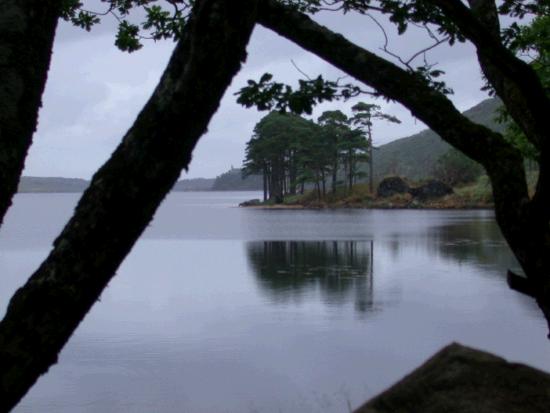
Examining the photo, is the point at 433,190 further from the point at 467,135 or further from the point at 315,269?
the point at 467,135

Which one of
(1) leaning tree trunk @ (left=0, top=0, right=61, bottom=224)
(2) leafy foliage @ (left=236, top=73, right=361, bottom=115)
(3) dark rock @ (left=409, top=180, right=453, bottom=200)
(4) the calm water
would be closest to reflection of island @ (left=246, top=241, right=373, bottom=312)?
(4) the calm water

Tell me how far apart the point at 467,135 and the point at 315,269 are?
83.1 feet

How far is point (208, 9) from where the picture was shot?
2682 millimetres

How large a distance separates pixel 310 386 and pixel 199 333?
5.64 metres

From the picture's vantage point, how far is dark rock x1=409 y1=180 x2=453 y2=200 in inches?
3351

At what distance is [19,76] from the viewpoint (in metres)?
2.45

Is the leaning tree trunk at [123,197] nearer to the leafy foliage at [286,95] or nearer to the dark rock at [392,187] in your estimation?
the leafy foliage at [286,95]

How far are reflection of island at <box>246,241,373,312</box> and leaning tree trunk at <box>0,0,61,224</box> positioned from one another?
1893 centimetres

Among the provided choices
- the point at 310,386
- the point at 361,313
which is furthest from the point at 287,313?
the point at 310,386

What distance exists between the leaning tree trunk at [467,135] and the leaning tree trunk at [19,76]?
1988 mm

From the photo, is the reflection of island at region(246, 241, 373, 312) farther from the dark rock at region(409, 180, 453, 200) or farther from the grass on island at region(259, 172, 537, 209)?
the dark rock at region(409, 180, 453, 200)

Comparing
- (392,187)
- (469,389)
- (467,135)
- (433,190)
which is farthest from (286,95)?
(392,187)

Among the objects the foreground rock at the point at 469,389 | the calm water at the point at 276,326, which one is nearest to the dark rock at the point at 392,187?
the calm water at the point at 276,326

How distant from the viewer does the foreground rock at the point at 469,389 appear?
238 inches
